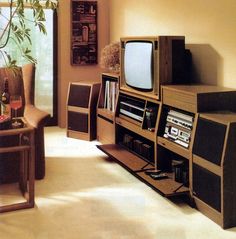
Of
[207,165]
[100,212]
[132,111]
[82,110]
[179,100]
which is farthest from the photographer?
[82,110]

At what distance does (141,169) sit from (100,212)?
74 centimetres

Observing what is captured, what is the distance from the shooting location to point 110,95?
470cm

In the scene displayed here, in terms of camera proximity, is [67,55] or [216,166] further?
[67,55]

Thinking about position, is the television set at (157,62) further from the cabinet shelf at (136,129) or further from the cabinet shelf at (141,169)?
the cabinet shelf at (141,169)

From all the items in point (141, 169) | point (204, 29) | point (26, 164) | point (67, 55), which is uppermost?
point (204, 29)

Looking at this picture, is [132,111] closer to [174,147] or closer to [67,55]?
[174,147]

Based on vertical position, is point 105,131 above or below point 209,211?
above

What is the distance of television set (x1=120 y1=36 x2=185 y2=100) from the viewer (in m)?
3.53

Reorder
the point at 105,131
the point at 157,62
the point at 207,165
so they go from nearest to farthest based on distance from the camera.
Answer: the point at 207,165
the point at 157,62
the point at 105,131

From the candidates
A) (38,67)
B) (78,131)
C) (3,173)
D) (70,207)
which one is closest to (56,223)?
(70,207)

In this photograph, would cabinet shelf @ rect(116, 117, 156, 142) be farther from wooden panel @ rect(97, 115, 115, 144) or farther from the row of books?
the row of books

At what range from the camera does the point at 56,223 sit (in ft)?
9.01

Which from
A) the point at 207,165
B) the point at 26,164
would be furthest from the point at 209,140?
the point at 26,164

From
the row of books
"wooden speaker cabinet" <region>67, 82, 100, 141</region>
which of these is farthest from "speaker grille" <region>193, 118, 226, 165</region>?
"wooden speaker cabinet" <region>67, 82, 100, 141</region>
